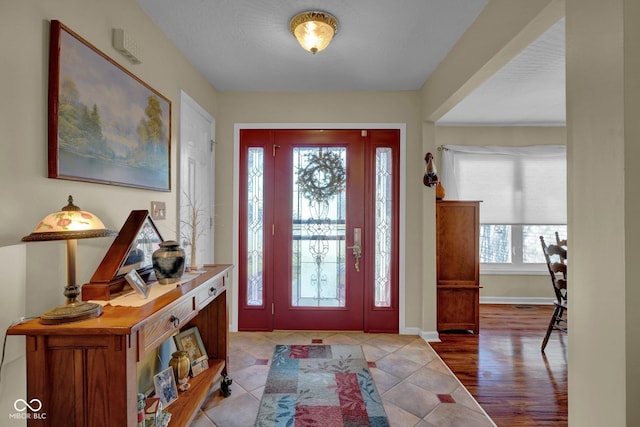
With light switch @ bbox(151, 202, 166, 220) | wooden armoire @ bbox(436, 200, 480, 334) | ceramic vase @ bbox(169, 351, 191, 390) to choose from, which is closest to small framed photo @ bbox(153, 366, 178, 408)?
ceramic vase @ bbox(169, 351, 191, 390)

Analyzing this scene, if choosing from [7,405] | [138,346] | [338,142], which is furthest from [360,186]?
[7,405]

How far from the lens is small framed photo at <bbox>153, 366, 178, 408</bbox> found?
1772 mm

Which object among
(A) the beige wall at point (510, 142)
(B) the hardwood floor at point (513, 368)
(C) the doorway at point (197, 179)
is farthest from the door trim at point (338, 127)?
(A) the beige wall at point (510, 142)

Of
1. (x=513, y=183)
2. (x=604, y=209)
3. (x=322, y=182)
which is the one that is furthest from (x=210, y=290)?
(x=513, y=183)

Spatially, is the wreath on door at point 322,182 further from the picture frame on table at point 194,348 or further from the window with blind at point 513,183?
the window with blind at point 513,183

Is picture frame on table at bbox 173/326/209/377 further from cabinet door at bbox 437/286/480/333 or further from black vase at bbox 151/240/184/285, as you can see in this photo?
cabinet door at bbox 437/286/480/333

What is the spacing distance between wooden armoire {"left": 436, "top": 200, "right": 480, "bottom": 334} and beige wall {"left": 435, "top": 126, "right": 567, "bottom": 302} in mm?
1289

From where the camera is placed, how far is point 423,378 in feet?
8.18

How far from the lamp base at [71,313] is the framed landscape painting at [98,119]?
57 cm

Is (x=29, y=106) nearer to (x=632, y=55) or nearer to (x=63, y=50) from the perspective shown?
(x=63, y=50)

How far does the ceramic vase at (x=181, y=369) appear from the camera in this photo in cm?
198

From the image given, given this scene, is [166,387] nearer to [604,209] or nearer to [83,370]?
[83,370]

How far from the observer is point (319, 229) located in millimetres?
3389

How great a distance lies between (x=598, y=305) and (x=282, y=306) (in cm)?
275
